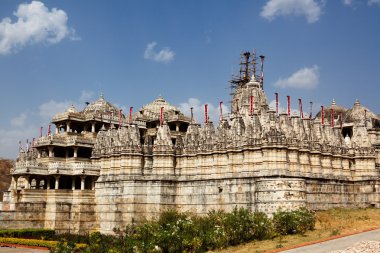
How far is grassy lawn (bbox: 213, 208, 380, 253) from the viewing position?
27344mm

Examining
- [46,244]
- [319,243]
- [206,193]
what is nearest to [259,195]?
[206,193]

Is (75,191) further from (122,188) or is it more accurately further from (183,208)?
(183,208)

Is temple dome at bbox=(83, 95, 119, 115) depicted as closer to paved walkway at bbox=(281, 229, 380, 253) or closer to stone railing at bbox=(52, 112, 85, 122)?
stone railing at bbox=(52, 112, 85, 122)

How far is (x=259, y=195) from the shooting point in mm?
37906

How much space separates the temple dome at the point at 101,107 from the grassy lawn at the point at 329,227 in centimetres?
2670

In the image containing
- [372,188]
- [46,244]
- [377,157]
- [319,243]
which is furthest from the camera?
[377,157]

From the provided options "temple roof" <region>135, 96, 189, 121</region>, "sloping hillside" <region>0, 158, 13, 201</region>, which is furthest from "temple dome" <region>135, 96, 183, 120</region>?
"sloping hillside" <region>0, 158, 13, 201</region>

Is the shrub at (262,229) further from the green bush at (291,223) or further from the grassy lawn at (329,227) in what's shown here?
the green bush at (291,223)

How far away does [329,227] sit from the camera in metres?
32.5

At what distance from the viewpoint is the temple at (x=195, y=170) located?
128 ft

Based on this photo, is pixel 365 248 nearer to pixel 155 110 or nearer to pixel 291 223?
pixel 291 223

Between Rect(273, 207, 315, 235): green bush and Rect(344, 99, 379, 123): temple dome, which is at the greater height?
Rect(344, 99, 379, 123): temple dome

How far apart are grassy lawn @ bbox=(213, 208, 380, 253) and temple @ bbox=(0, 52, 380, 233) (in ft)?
7.44

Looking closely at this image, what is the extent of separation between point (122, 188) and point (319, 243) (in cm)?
2293
